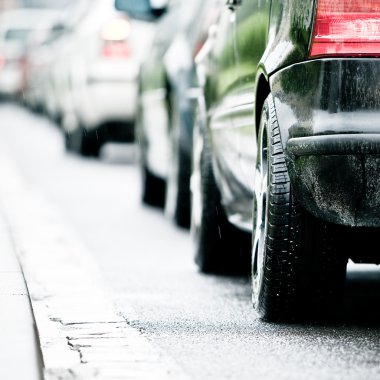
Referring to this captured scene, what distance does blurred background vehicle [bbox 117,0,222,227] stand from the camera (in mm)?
9133

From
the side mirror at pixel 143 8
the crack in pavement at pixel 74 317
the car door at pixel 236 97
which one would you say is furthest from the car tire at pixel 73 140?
the car door at pixel 236 97

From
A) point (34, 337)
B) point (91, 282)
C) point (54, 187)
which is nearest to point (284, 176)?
point (34, 337)

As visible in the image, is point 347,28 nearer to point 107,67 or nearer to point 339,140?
point 339,140

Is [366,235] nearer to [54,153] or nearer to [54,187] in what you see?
[54,187]

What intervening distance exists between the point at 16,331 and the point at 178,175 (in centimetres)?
414

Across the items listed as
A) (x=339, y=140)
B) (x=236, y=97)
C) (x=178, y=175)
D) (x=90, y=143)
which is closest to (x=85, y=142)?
(x=90, y=143)

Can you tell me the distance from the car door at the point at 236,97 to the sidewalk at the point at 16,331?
1.01 metres

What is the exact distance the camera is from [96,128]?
1576 centimetres

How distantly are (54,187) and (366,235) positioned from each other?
26.9 ft

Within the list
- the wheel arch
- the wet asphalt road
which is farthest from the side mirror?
the wheel arch

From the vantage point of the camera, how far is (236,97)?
6184 millimetres

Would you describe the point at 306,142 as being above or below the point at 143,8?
above

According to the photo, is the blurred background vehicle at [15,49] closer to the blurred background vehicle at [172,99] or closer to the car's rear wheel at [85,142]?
the car's rear wheel at [85,142]

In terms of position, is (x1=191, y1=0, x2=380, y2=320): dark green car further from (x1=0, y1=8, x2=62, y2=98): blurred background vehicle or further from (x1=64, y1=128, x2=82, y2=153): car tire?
(x1=0, y1=8, x2=62, y2=98): blurred background vehicle
